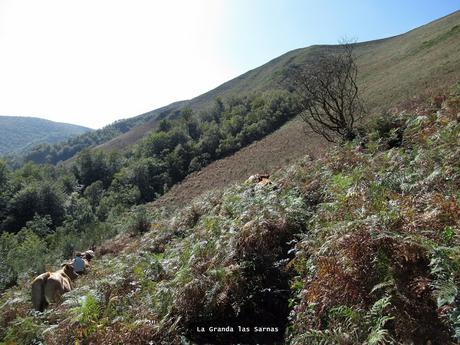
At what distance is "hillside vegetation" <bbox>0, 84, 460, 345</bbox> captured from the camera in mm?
3575

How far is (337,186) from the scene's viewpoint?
755 cm

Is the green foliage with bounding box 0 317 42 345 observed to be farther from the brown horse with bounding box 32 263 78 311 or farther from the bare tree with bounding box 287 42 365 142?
the bare tree with bounding box 287 42 365 142

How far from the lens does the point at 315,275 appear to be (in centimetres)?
470

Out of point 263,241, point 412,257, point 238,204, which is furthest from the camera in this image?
point 238,204

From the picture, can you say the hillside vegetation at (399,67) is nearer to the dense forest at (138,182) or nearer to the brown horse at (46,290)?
the dense forest at (138,182)

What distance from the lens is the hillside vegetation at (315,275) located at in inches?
141

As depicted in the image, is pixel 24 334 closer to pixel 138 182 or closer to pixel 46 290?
pixel 46 290

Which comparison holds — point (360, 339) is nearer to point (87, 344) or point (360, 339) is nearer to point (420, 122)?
point (87, 344)

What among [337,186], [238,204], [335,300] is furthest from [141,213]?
[335,300]

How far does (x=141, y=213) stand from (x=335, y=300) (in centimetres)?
1662

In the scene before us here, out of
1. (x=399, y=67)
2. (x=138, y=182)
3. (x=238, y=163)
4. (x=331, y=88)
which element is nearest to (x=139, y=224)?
(x=331, y=88)

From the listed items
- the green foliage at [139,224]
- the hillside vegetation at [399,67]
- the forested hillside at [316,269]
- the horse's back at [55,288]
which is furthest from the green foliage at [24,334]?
the hillside vegetation at [399,67]

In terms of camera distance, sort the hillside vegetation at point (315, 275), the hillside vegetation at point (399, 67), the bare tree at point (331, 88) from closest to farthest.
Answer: the hillside vegetation at point (315, 275)
the bare tree at point (331, 88)
the hillside vegetation at point (399, 67)

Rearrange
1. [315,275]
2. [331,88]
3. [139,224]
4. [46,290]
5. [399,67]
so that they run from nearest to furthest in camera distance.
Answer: [315,275] < [46,290] < [331,88] < [139,224] < [399,67]
